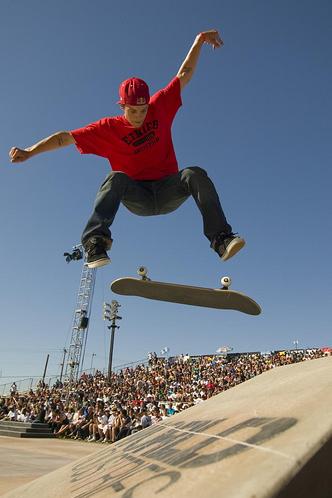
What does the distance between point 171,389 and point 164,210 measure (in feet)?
70.8

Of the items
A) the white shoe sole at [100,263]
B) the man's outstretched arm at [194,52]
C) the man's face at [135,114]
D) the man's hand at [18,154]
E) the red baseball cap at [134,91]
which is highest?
the man's outstretched arm at [194,52]

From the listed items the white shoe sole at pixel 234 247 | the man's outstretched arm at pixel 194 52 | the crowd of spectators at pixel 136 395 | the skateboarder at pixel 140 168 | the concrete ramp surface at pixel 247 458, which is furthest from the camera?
the crowd of spectators at pixel 136 395

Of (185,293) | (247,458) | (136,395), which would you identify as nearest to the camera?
(247,458)

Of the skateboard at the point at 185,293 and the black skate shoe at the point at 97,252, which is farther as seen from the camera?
the skateboard at the point at 185,293

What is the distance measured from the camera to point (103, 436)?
15555 mm

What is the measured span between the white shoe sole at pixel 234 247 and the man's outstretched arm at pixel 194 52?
2070 millimetres

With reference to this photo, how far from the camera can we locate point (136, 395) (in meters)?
23.5

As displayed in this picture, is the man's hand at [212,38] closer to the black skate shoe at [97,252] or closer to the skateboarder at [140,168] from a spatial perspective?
the skateboarder at [140,168]

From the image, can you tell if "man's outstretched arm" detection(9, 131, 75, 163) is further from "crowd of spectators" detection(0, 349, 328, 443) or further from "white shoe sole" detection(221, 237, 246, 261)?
"crowd of spectators" detection(0, 349, 328, 443)

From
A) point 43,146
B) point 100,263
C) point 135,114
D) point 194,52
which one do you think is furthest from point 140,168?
point 194,52

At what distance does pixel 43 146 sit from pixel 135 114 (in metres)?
1.09

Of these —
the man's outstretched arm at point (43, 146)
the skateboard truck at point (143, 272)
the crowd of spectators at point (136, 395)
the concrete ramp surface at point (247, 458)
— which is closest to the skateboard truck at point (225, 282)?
the skateboard truck at point (143, 272)

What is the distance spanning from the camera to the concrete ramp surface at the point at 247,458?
173 cm

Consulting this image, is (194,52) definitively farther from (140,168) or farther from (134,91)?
(140,168)
